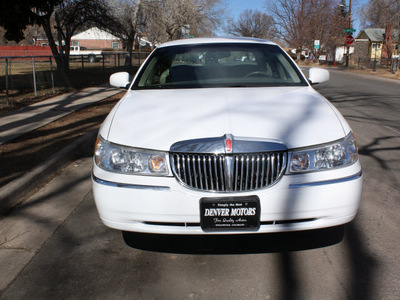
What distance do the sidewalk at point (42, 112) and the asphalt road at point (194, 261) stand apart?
3.74 meters

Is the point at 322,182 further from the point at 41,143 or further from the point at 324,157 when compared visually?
the point at 41,143

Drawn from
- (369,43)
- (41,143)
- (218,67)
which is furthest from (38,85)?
(369,43)

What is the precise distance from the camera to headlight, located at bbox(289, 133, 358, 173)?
9.43ft

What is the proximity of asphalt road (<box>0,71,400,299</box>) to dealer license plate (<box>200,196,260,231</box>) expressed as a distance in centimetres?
38

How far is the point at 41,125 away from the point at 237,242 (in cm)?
610

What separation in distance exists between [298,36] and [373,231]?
6404 centimetres

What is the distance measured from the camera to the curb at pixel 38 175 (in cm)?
435

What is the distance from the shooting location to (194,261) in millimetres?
3197

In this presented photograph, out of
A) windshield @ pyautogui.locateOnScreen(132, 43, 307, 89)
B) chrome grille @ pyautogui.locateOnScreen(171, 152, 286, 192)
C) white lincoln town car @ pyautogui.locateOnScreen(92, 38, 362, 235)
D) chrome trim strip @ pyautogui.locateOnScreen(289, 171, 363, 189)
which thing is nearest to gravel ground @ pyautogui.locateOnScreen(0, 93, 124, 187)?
windshield @ pyautogui.locateOnScreen(132, 43, 307, 89)

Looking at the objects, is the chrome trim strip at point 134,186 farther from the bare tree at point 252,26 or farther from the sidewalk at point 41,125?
the bare tree at point 252,26

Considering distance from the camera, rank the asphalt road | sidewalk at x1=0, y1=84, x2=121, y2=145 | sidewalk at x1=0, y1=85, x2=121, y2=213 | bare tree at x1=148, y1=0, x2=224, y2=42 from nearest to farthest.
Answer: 1. the asphalt road
2. sidewalk at x1=0, y1=85, x2=121, y2=213
3. sidewalk at x1=0, y1=84, x2=121, y2=145
4. bare tree at x1=148, y1=0, x2=224, y2=42

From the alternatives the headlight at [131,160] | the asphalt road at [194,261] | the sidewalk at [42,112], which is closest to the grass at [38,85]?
the sidewalk at [42,112]

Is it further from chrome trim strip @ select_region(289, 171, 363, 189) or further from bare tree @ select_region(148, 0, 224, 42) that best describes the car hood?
bare tree @ select_region(148, 0, 224, 42)

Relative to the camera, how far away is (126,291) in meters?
2.81
